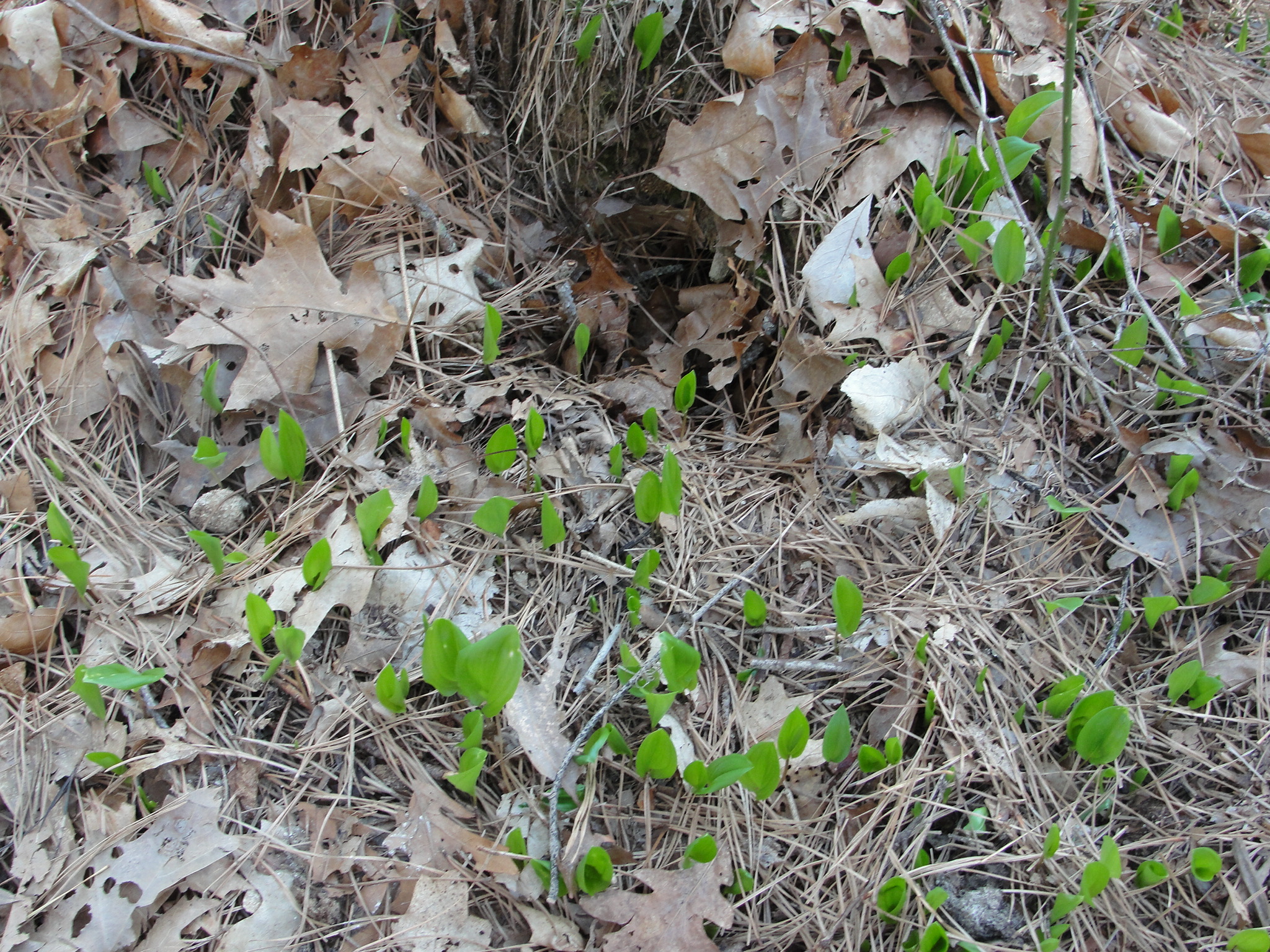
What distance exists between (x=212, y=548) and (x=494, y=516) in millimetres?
566

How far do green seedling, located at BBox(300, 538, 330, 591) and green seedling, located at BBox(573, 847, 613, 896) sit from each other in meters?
0.74

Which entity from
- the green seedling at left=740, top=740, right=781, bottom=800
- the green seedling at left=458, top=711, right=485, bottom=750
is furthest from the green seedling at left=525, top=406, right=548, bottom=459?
the green seedling at left=740, top=740, right=781, bottom=800

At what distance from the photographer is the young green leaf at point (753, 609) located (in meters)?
1.70

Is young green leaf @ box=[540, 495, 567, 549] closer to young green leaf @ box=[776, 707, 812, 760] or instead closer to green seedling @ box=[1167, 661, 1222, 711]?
young green leaf @ box=[776, 707, 812, 760]

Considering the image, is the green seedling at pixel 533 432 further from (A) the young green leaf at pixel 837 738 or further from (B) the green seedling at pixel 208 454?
(A) the young green leaf at pixel 837 738

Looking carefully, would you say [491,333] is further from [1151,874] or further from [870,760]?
[1151,874]

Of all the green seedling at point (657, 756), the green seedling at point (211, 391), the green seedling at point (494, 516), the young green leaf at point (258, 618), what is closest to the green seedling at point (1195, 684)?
the green seedling at point (657, 756)

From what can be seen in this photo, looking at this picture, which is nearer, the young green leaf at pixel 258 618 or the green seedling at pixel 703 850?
the green seedling at pixel 703 850

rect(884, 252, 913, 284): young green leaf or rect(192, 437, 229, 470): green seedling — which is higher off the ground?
rect(884, 252, 913, 284): young green leaf

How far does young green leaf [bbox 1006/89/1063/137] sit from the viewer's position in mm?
2002

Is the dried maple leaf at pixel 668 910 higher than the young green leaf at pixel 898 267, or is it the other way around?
the young green leaf at pixel 898 267

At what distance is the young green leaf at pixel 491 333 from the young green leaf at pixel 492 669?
0.84 m

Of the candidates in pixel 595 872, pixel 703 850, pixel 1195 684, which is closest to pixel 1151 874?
pixel 1195 684

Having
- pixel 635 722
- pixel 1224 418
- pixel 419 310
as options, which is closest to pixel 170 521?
pixel 419 310
